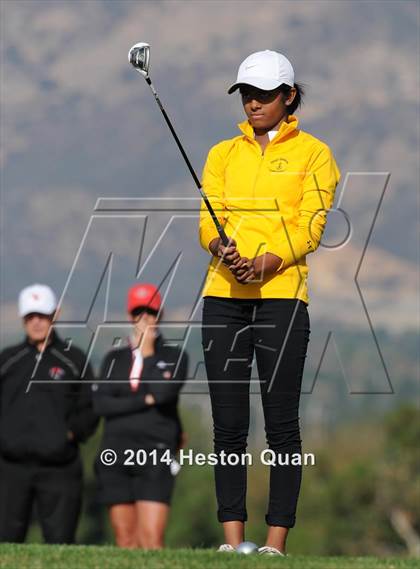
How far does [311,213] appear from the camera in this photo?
638 centimetres

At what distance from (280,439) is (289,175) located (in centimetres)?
124

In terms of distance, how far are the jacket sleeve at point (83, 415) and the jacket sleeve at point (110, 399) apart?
145mm

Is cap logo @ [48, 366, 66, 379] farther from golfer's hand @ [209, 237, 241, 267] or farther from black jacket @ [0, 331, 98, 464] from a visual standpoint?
golfer's hand @ [209, 237, 241, 267]

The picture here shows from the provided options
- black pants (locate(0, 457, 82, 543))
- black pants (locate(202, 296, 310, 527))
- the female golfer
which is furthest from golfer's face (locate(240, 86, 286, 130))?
black pants (locate(0, 457, 82, 543))

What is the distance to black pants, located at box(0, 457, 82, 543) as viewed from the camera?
9.18m

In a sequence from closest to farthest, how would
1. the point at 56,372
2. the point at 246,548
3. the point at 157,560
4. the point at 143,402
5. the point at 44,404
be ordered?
the point at 157,560, the point at 246,548, the point at 143,402, the point at 44,404, the point at 56,372

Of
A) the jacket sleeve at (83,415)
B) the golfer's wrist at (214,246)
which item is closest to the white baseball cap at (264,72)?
the golfer's wrist at (214,246)

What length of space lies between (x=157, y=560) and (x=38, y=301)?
3819 mm

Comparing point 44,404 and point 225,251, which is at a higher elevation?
point 44,404

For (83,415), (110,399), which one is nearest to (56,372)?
(83,415)

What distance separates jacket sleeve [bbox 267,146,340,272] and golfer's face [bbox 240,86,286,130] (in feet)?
0.97

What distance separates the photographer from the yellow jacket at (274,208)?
20.8ft

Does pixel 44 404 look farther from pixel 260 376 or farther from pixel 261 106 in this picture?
pixel 261 106

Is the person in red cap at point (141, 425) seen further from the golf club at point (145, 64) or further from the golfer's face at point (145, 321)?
the golf club at point (145, 64)
